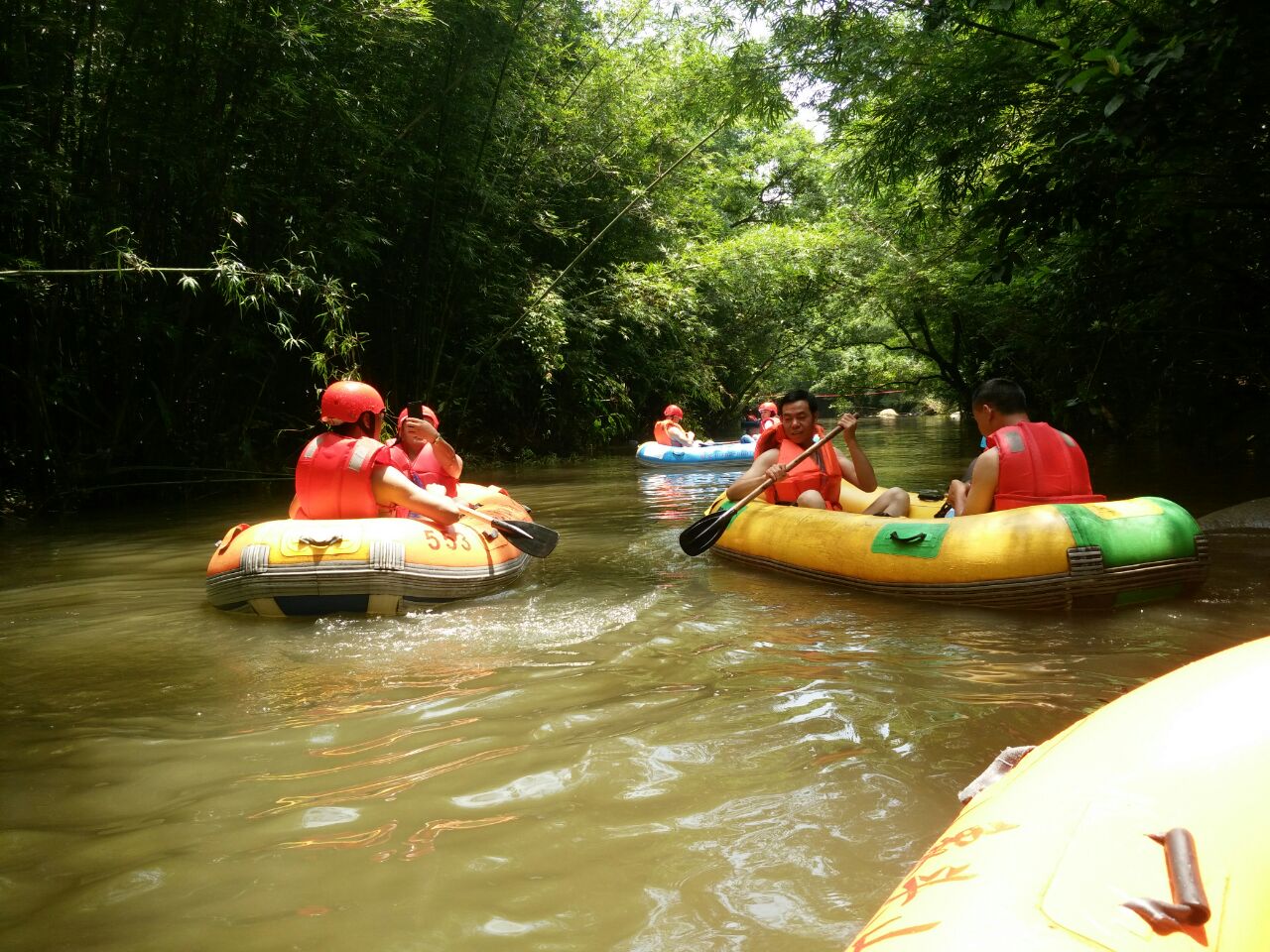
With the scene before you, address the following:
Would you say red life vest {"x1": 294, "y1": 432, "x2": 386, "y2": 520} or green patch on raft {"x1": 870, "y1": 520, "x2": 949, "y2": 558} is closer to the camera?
green patch on raft {"x1": 870, "y1": 520, "x2": 949, "y2": 558}

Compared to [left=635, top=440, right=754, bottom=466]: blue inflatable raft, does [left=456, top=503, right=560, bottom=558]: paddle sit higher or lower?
lower

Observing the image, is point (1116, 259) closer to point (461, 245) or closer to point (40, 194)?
point (461, 245)

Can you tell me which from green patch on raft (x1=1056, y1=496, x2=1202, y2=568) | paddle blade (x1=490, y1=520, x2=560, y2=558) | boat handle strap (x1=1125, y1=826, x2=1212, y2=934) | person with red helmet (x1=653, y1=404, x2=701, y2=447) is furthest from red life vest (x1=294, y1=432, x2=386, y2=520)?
person with red helmet (x1=653, y1=404, x2=701, y2=447)

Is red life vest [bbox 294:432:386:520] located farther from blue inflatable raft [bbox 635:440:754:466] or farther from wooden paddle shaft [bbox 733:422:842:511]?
blue inflatable raft [bbox 635:440:754:466]

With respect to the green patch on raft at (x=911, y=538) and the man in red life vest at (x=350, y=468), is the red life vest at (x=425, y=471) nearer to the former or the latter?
the man in red life vest at (x=350, y=468)

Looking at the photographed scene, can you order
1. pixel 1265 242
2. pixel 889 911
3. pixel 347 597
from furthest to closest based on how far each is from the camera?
pixel 1265 242
pixel 347 597
pixel 889 911

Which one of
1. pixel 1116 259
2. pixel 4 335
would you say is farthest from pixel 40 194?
pixel 1116 259

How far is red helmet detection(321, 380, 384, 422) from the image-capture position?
15.1ft

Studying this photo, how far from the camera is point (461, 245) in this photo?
34.9 feet

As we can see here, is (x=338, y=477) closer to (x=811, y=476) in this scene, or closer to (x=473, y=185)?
(x=811, y=476)

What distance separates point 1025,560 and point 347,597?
3.28 m

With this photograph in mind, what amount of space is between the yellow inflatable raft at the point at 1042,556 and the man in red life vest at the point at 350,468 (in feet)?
8.17

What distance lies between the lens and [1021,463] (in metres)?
4.51

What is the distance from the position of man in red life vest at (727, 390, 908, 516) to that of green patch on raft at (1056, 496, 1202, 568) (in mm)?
1653
